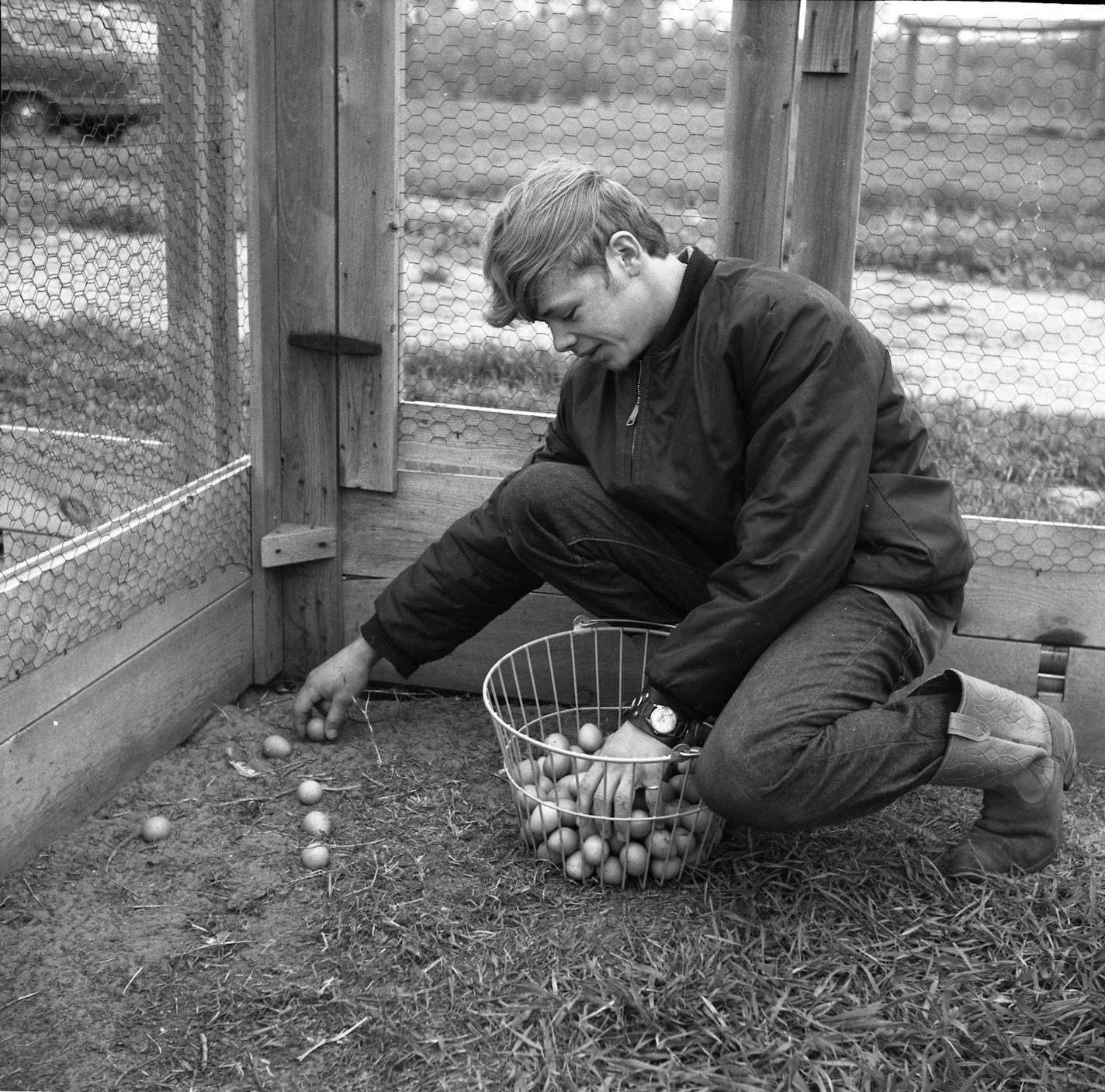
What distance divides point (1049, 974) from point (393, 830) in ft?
4.38

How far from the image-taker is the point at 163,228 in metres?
3.13

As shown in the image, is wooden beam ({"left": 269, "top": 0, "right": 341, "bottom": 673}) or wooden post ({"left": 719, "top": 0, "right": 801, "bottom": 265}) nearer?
wooden post ({"left": 719, "top": 0, "right": 801, "bottom": 265})

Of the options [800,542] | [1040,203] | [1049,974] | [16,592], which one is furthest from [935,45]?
[16,592]

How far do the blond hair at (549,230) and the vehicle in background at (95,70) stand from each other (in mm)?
1037

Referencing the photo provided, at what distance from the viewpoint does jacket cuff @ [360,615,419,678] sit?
3145 millimetres

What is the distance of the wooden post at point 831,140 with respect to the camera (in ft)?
9.53

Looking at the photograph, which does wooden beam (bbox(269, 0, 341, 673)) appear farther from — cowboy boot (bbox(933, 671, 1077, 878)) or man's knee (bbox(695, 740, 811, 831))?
cowboy boot (bbox(933, 671, 1077, 878))

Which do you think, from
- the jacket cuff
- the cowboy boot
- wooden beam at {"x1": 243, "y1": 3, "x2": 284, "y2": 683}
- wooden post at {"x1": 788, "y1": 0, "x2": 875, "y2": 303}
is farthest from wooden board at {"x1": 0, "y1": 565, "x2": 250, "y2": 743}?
the cowboy boot

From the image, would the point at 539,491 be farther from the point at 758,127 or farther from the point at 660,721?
the point at 758,127

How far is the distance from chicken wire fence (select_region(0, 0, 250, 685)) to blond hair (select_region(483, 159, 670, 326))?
3.24 feet

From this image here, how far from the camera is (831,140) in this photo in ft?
9.72

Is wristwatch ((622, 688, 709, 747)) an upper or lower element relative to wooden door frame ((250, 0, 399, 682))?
lower

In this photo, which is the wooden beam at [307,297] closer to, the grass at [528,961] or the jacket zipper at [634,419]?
the grass at [528,961]

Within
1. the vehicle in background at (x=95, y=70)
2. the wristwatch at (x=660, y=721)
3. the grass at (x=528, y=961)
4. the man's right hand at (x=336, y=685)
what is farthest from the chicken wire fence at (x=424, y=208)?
the wristwatch at (x=660, y=721)
